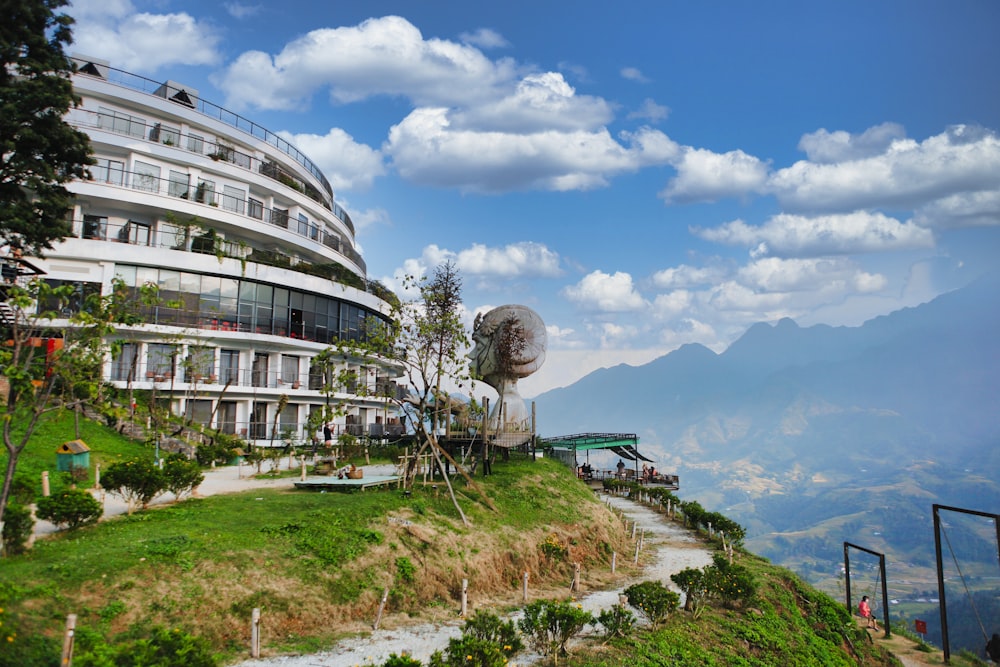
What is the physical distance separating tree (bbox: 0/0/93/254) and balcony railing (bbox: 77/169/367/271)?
11.5m

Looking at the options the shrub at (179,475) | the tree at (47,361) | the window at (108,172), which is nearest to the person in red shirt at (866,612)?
the shrub at (179,475)

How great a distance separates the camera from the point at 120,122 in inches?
1535

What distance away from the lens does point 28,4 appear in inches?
895

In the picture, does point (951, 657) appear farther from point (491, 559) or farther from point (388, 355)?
point (388, 355)

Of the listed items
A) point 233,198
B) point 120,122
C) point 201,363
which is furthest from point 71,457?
point 120,122

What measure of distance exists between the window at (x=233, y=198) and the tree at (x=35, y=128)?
1794 cm

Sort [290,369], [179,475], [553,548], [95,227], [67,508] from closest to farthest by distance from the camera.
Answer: [67,508] → [179,475] → [553,548] → [95,227] → [290,369]

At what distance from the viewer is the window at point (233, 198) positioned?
1641 inches

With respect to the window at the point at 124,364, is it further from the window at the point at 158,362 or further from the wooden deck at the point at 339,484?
the wooden deck at the point at 339,484

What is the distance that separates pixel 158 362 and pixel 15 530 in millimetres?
26316

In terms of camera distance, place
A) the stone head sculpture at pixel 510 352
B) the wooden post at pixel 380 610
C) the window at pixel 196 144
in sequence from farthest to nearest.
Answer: the window at pixel 196 144 < the stone head sculpture at pixel 510 352 < the wooden post at pixel 380 610

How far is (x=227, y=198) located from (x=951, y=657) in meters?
43.6

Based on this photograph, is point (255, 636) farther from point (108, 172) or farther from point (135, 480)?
point (108, 172)

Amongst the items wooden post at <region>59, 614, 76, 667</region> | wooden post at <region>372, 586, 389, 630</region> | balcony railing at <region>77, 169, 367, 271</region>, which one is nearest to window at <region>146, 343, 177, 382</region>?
balcony railing at <region>77, 169, 367, 271</region>
